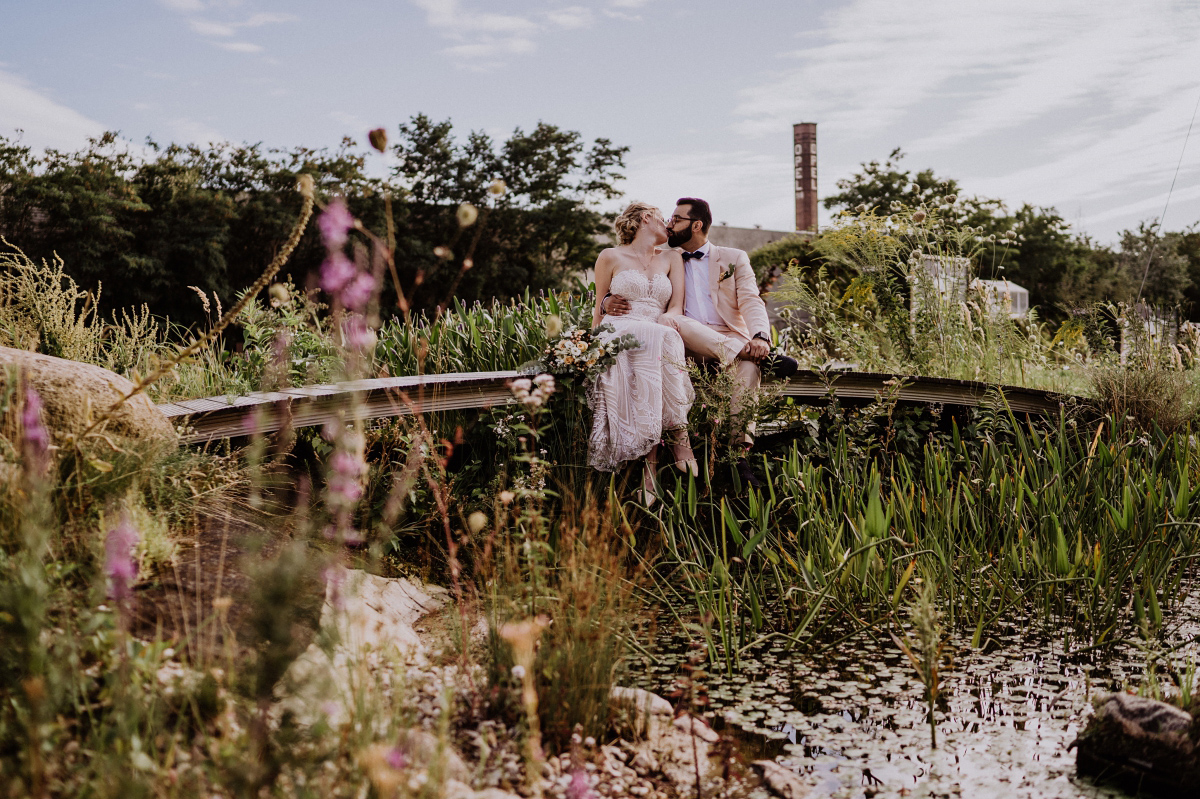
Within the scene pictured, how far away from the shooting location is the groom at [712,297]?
190 inches

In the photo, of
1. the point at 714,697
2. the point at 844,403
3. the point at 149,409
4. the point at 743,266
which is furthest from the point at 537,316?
the point at 714,697

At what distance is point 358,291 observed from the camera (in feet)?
5.38

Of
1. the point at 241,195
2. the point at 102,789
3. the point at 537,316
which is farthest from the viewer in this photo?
the point at 241,195

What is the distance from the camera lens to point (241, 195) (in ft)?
55.2

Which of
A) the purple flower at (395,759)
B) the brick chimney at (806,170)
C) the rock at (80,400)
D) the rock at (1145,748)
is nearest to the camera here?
the purple flower at (395,759)

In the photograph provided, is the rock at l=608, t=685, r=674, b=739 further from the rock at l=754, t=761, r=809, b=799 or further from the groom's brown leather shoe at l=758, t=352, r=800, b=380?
the groom's brown leather shoe at l=758, t=352, r=800, b=380

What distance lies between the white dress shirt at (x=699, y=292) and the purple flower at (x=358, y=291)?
3489 mm

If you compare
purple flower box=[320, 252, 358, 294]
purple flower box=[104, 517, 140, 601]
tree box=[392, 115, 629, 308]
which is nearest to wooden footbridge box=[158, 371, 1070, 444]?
purple flower box=[320, 252, 358, 294]

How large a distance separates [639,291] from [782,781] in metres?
3.00

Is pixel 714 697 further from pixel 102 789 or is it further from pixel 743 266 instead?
pixel 743 266

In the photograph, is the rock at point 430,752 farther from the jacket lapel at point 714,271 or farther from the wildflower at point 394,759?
the jacket lapel at point 714,271

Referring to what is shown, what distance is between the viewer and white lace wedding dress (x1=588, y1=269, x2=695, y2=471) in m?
4.36

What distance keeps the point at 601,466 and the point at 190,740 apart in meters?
2.72

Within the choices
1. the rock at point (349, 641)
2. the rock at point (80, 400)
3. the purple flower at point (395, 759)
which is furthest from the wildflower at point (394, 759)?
the rock at point (80, 400)
